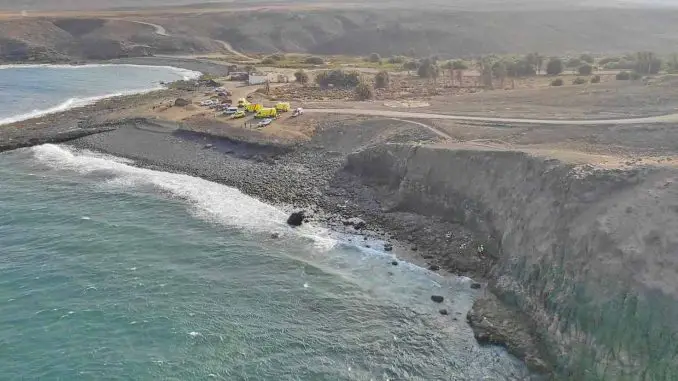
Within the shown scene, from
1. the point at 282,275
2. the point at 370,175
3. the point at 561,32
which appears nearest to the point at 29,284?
the point at 282,275

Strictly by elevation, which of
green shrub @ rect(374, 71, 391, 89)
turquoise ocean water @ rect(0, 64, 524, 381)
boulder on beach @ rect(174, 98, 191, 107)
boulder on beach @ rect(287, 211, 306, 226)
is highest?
green shrub @ rect(374, 71, 391, 89)

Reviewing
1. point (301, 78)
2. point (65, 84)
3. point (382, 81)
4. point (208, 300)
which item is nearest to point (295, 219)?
point (208, 300)

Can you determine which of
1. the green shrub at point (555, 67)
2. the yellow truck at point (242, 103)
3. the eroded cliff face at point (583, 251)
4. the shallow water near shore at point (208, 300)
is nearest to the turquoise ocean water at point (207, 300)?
the shallow water near shore at point (208, 300)

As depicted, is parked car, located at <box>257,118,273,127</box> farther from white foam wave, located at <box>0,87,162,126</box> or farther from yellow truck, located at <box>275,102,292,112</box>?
white foam wave, located at <box>0,87,162,126</box>

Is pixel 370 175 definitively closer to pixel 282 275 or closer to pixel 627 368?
pixel 282 275

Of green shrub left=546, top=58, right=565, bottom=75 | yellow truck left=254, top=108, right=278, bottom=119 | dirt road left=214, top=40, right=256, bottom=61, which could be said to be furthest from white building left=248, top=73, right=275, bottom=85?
green shrub left=546, top=58, right=565, bottom=75

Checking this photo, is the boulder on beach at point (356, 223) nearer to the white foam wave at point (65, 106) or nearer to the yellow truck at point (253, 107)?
the yellow truck at point (253, 107)
